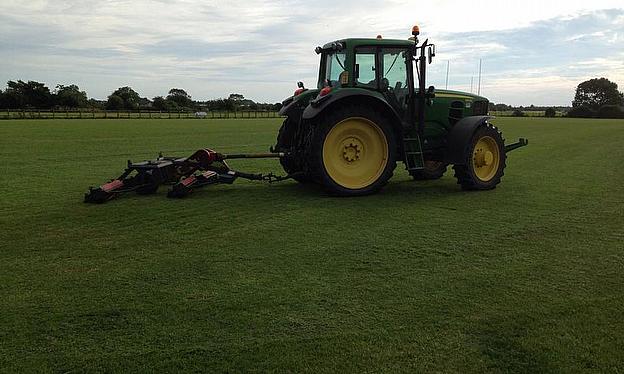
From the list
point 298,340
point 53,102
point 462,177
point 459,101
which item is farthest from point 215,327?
point 53,102

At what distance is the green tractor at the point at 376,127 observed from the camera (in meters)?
8.20

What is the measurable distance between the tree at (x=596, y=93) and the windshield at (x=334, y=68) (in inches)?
4028

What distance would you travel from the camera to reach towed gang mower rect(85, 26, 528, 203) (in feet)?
26.7

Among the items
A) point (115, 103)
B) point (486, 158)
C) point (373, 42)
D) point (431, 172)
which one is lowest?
point (431, 172)

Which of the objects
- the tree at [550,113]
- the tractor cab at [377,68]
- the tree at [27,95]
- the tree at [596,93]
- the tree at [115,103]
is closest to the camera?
the tractor cab at [377,68]

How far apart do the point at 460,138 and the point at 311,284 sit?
18.0 feet

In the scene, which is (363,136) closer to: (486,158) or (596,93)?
(486,158)

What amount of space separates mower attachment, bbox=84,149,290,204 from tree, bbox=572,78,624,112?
104 meters

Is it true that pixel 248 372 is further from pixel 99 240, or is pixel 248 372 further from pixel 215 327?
pixel 99 240

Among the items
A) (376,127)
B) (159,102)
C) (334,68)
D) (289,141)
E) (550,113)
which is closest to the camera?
(376,127)

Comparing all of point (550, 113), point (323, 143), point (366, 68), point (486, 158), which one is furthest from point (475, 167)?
point (550, 113)

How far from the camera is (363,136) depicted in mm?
8484

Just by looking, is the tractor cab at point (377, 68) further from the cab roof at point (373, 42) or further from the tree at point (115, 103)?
the tree at point (115, 103)

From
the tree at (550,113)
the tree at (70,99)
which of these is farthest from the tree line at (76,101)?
the tree at (550,113)
